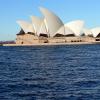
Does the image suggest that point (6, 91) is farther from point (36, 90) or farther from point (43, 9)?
point (43, 9)

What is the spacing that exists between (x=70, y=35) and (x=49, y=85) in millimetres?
108806

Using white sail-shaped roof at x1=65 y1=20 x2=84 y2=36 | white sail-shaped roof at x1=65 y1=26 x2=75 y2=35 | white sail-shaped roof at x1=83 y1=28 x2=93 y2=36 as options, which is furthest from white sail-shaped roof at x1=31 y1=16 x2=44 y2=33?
white sail-shaped roof at x1=83 y1=28 x2=93 y2=36

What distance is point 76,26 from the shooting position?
4747 inches

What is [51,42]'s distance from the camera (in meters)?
129

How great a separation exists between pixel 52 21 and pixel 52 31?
11304 mm

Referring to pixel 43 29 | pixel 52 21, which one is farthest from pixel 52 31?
pixel 52 21

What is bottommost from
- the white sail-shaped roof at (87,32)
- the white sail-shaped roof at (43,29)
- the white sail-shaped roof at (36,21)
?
the white sail-shaped roof at (87,32)

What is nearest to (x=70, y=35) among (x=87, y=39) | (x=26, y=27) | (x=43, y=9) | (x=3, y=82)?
(x=87, y=39)

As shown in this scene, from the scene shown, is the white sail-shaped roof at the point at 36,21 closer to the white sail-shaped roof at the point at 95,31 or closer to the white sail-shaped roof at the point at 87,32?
the white sail-shaped roof at the point at 87,32

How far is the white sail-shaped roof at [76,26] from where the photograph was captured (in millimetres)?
116456

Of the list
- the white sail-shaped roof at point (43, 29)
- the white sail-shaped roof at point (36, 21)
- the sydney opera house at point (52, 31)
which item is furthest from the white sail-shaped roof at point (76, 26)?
the white sail-shaped roof at point (36, 21)

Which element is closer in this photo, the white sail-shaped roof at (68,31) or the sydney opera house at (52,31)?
the sydney opera house at (52,31)

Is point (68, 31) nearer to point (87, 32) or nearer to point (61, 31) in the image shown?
point (61, 31)

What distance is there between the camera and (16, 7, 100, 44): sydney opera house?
362ft
